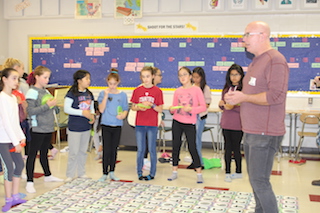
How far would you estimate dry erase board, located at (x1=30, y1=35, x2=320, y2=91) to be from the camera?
743 cm

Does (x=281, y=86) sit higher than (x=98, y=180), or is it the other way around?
(x=281, y=86)

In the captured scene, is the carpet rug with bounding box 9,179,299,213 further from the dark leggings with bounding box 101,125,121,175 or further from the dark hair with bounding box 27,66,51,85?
the dark hair with bounding box 27,66,51,85

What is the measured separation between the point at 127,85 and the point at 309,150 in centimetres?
376

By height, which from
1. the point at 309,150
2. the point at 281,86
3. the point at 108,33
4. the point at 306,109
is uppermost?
the point at 108,33

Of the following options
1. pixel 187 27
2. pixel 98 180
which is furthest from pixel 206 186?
pixel 187 27

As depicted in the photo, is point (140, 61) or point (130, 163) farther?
point (140, 61)

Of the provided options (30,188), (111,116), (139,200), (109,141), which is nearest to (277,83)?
(139,200)

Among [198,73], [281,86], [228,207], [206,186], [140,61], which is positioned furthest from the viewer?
[140,61]

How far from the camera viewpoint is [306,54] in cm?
740

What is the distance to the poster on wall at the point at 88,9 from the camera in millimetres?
8172

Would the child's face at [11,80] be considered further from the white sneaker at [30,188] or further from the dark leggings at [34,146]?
the white sneaker at [30,188]

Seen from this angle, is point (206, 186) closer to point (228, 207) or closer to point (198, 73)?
point (228, 207)

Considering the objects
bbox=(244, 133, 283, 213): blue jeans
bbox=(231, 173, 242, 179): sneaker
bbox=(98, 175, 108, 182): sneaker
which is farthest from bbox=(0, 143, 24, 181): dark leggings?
bbox=(231, 173, 242, 179): sneaker

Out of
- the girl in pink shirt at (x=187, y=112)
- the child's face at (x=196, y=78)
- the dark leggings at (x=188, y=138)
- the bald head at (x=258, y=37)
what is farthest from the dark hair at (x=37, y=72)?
the bald head at (x=258, y=37)
